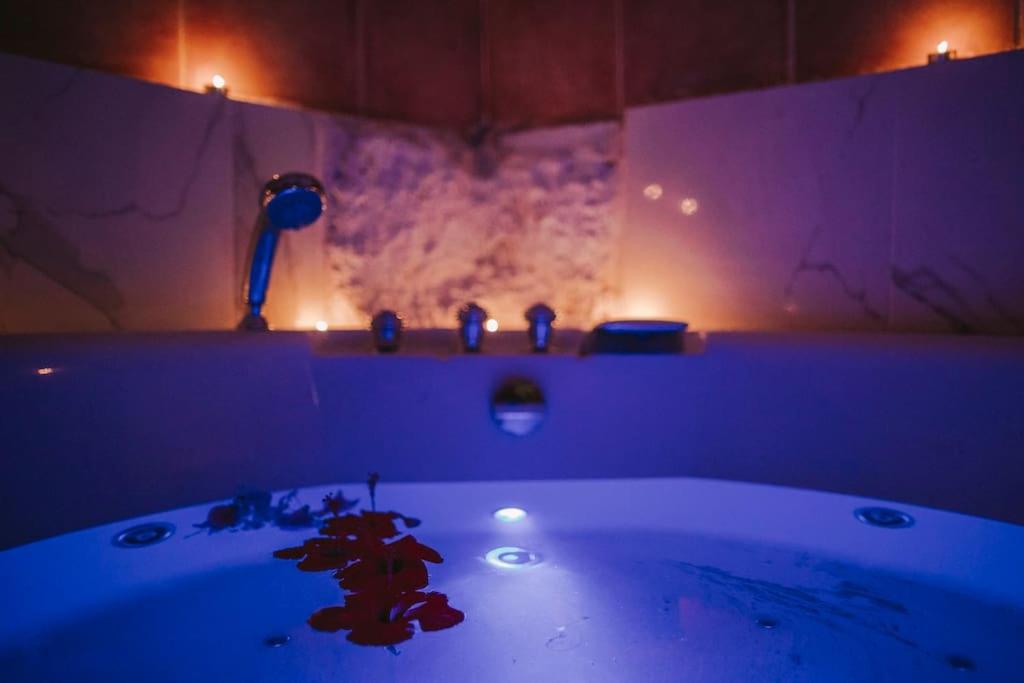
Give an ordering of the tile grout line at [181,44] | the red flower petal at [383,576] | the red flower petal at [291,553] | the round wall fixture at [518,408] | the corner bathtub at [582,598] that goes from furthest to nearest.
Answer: the tile grout line at [181,44]
the round wall fixture at [518,408]
the red flower petal at [291,553]
the red flower petal at [383,576]
the corner bathtub at [582,598]

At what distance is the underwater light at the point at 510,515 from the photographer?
1141mm

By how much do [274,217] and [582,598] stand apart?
844 millimetres

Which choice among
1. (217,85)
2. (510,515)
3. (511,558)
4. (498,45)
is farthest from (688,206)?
(217,85)

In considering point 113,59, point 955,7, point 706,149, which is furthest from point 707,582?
point 113,59

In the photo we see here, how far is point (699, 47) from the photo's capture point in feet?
6.11

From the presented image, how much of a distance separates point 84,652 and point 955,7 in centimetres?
207

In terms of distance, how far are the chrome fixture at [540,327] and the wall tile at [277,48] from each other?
953 millimetres

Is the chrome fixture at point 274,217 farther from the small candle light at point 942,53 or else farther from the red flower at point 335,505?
the small candle light at point 942,53

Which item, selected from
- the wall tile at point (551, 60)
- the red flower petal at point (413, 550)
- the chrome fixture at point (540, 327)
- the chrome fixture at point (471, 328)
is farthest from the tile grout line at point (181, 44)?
the red flower petal at point (413, 550)

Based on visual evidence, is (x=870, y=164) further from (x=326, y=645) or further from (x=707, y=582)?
(x=326, y=645)

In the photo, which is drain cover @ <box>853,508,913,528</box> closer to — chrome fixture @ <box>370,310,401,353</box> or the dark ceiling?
chrome fixture @ <box>370,310,401,353</box>

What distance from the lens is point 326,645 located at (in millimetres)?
713

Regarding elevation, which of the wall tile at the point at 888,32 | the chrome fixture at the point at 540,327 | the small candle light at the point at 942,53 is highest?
the wall tile at the point at 888,32

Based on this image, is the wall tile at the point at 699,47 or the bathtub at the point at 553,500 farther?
the wall tile at the point at 699,47
